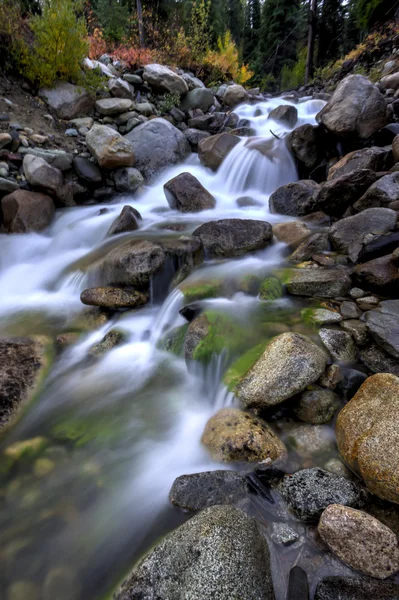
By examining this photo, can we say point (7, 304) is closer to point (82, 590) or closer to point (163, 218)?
point (163, 218)

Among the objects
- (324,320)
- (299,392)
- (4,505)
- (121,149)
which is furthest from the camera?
(121,149)

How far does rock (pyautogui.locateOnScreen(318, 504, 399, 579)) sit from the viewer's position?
1.80m

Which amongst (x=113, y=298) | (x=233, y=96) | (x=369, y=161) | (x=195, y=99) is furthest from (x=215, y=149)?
(x=113, y=298)

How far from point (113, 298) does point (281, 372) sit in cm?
285

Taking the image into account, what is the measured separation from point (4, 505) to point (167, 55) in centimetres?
1655

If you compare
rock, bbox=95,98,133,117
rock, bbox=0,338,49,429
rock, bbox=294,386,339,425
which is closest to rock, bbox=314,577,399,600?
rock, bbox=294,386,339,425

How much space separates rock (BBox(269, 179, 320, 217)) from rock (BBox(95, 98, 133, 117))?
578 cm

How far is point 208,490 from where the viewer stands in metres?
2.33

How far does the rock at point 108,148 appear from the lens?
26.3ft

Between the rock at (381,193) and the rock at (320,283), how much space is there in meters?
1.73

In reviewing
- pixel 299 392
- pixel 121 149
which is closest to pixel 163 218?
pixel 121 149

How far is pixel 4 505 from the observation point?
250 cm

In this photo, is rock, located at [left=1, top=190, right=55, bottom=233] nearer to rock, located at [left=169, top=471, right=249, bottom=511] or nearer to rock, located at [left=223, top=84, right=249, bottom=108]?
rock, located at [left=169, top=471, right=249, bottom=511]

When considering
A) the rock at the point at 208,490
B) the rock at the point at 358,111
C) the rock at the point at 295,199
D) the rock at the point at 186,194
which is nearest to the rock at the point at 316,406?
the rock at the point at 208,490
